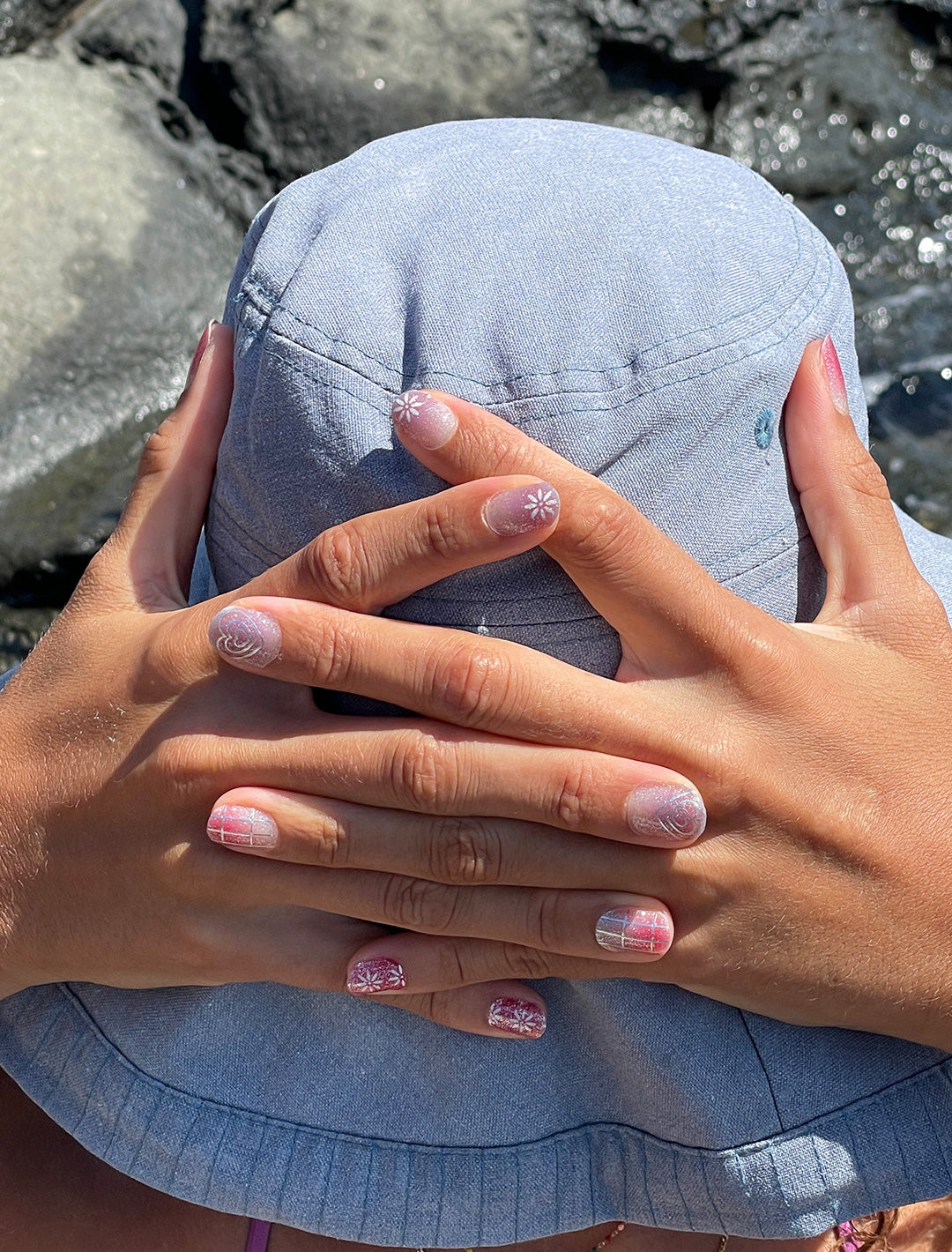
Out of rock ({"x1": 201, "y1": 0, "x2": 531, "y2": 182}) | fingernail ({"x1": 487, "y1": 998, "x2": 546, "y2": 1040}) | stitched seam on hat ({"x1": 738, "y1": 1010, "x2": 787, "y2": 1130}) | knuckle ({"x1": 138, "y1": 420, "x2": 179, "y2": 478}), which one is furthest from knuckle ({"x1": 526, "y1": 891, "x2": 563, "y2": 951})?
rock ({"x1": 201, "y1": 0, "x2": 531, "y2": 182})

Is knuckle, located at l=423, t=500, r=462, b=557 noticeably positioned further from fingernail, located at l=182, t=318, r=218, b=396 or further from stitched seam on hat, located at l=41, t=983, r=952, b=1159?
stitched seam on hat, located at l=41, t=983, r=952, b=1159

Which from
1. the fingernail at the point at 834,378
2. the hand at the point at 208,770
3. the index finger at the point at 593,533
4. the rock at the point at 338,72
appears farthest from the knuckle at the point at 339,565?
the rock at the point at 338,72

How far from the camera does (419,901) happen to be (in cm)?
118

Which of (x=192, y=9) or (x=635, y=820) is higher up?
(x=192, y=9)

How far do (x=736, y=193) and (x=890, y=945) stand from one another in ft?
2.71

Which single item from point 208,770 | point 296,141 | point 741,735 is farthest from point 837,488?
point 296,141

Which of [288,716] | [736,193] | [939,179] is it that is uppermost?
[736,193]

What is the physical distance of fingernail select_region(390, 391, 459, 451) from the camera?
108cm

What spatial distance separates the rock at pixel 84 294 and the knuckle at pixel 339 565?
1.95 metres

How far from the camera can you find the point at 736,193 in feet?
4.12

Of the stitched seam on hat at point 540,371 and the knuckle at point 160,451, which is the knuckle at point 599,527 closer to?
the stitched seam on hat at point 540,371

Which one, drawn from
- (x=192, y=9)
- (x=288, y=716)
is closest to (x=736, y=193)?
(x=288, y=716)

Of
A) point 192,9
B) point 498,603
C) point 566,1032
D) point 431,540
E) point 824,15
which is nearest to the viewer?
point 431,540

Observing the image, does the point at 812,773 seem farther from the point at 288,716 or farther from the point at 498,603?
the point at 288,716
